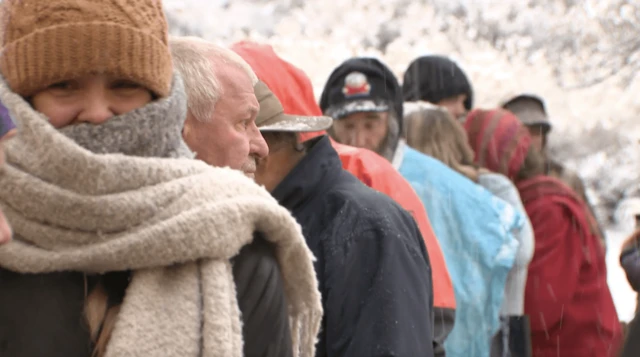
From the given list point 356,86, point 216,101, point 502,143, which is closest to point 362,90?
point 356,86

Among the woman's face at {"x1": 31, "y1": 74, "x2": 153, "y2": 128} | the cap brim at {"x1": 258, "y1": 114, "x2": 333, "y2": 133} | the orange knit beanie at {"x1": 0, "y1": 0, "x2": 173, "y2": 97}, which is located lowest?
the cap brim at {"x1": 258, "y1": 114, "x2": 333, "y2": 133}

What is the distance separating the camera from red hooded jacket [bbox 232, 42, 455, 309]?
4.01 m

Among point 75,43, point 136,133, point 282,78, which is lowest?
point 282,78

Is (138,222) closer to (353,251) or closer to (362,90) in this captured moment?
(353,251)

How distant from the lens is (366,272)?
340cm

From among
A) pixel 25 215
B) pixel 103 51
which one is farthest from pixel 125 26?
pixel 25 215

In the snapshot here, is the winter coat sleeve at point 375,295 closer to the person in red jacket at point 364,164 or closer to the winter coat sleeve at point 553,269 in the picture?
the person in red jacket at point 364,164

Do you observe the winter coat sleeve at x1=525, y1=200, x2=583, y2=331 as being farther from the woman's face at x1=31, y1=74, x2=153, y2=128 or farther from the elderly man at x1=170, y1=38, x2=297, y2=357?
the woman's face at x1=31, y1=74, x2=153, y2=128

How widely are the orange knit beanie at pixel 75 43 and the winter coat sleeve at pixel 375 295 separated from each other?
1.18 m

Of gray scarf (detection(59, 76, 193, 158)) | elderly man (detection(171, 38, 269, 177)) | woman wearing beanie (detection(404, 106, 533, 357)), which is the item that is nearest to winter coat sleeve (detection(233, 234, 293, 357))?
gray scarf (detection(59, 76, 193, 158))

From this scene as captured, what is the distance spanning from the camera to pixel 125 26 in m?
2.32

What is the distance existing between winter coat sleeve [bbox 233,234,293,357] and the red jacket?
162 inches

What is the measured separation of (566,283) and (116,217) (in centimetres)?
439

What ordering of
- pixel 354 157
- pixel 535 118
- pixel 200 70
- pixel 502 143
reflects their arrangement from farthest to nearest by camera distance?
pixel 535 118 → pixel 502 143 → pixel 354 157 → pixel 200 70
